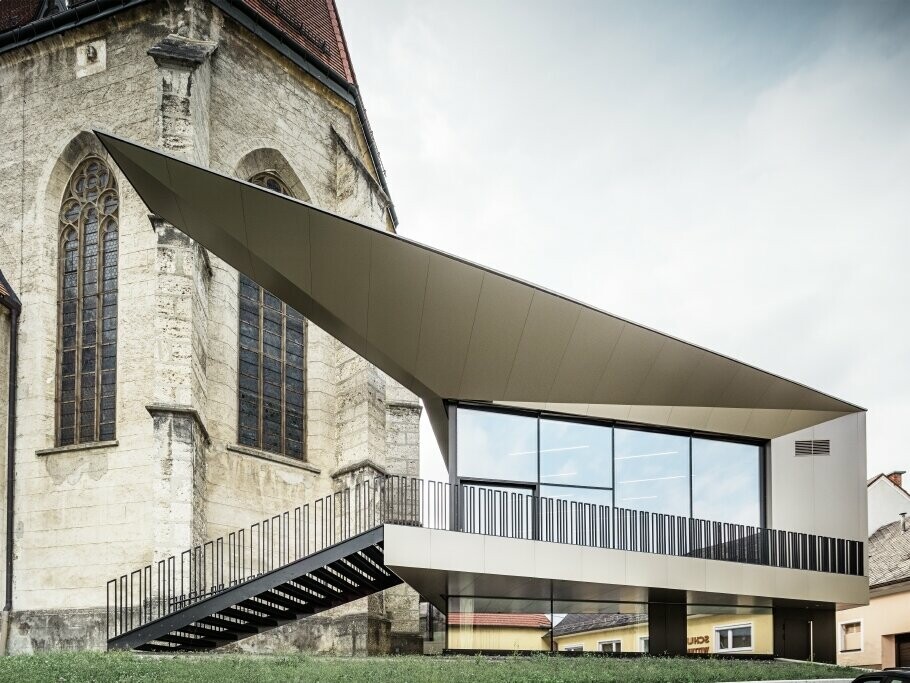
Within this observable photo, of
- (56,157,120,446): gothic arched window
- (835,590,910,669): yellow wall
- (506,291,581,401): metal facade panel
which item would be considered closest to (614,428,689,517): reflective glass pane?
(506,291,581,401): metal facade panel

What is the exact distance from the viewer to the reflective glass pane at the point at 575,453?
672 inches

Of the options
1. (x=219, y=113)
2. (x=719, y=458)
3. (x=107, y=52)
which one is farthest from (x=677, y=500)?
(x=107, y=52)

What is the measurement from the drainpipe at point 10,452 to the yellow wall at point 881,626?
22972 mm

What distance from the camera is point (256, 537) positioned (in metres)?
23.4

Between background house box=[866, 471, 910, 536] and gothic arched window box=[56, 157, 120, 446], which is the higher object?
gothic arched window box=[56, 157, 120, 446]

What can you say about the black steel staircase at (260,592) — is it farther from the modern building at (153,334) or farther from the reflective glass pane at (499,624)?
the reflective glass pane at (499,624)

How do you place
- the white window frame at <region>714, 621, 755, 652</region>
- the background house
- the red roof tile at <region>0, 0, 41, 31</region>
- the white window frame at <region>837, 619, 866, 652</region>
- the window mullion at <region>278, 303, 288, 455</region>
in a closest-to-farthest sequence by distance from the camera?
the white window frame at <region>714, 621, 755, 652</region>
the window mullion at <region>278, 303, 288, 455</region>
the red roof tile at <region>0, 0, 41, 31</region>
the white window frame at <region>837, 619, 866, 652</region>
the background house

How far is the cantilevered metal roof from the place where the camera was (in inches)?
577

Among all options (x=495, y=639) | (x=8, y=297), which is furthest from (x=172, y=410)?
(x=495, y=639)

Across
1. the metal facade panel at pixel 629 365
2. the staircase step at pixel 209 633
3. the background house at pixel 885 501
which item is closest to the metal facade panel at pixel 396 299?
the metal facade panel at pixel 629 365

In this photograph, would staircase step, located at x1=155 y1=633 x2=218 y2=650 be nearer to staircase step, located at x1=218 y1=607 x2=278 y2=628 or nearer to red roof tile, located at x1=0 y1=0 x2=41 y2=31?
staircase step, located at x1=218 y1=607 x2=278 y2=628

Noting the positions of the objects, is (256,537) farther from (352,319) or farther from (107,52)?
(107,52)

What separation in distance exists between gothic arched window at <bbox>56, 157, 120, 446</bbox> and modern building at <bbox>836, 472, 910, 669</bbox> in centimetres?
2185

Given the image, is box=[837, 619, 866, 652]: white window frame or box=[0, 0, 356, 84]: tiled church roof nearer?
box=[0, 0, 356, 84]: tiled church roof
